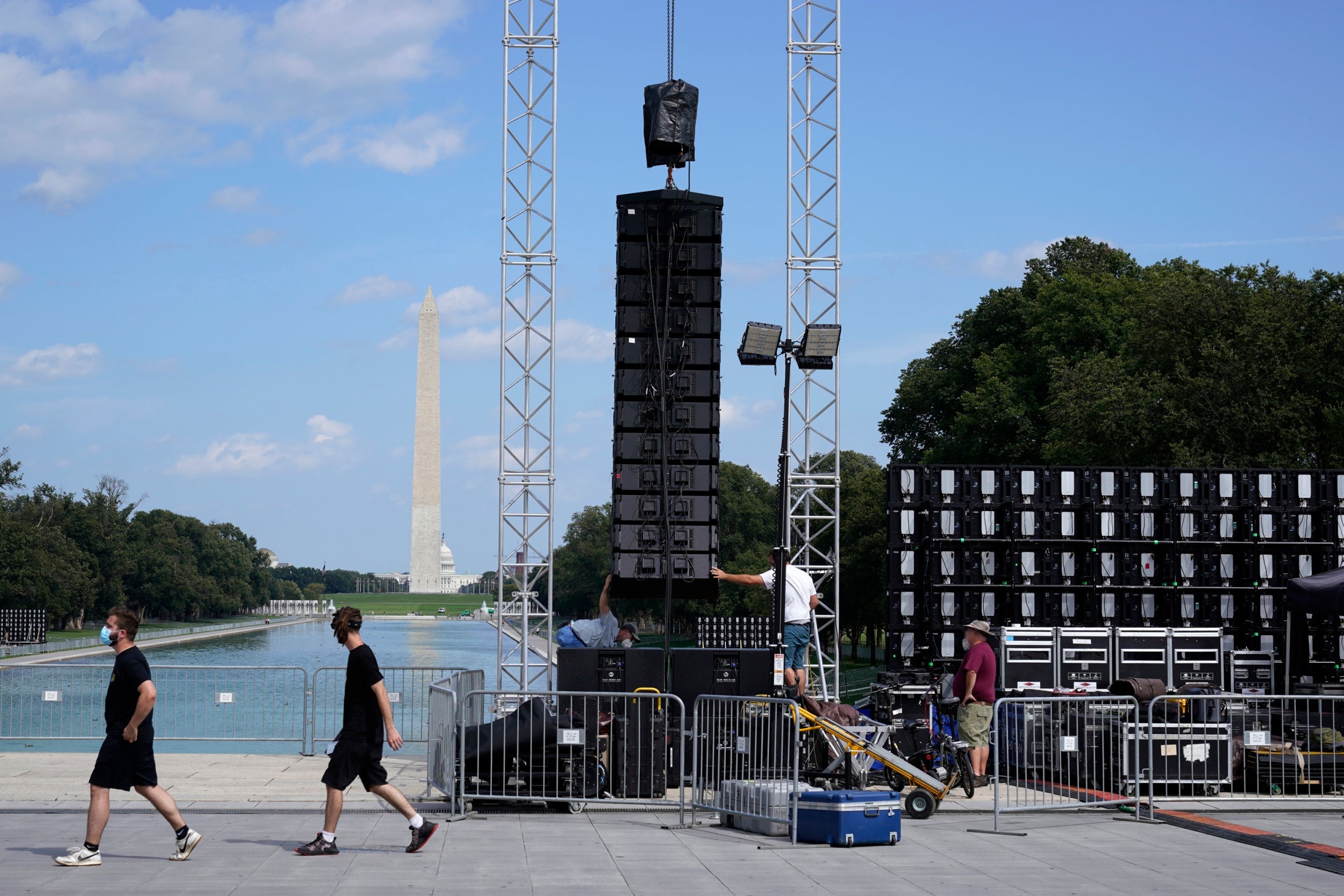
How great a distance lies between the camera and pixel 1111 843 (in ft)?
33.9

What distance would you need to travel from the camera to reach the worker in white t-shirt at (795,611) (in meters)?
14.4

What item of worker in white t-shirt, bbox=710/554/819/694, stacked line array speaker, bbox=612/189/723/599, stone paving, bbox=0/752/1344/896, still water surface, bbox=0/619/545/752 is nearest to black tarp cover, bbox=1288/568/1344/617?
stone paving, bbox=0/752/1344/896

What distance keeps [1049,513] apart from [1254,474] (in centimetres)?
285

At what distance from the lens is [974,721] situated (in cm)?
1284

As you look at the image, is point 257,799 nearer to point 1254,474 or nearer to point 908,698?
Answer: point 908,698

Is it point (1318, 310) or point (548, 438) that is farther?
point (1318, 310)

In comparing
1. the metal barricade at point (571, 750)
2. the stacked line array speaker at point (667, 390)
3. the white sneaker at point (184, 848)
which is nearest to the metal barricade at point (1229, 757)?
the metal barricade at point (571, 750)

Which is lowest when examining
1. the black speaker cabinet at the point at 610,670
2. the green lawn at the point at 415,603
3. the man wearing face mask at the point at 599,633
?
the green lawn at the point at 415,603

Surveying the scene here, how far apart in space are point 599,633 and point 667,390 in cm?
287

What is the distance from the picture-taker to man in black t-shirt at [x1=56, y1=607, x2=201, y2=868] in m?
8.71

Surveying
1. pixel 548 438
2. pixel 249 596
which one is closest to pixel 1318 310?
pixel 548 438

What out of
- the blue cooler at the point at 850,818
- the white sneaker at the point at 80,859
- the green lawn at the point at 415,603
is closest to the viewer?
the white sneaker at the point at 80,859

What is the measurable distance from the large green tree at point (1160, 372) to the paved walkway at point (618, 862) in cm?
1969

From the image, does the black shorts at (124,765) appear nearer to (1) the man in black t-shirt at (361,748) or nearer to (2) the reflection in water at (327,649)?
(1) the man in black t-shirt at (361,748)
